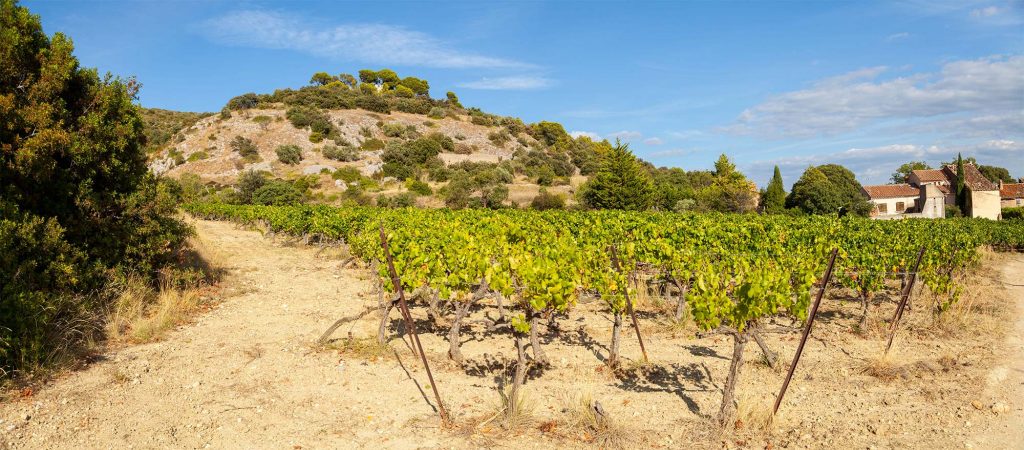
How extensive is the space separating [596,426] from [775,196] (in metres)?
58.3

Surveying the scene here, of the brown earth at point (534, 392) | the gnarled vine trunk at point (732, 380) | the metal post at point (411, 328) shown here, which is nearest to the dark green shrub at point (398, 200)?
the brown earth at point (534, 392)

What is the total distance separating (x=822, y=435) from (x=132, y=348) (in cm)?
893

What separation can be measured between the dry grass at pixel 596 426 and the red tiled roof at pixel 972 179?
66044 millimetres

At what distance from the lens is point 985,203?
177 feet

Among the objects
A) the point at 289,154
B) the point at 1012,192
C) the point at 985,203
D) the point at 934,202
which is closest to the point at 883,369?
the point at 289,154

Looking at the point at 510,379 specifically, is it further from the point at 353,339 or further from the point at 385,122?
the point at 385,122

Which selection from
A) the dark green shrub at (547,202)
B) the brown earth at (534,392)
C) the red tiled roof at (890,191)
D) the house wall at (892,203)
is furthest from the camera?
the red tiled roof at (890,191)

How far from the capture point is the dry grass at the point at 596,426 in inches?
206

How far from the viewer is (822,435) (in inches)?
209

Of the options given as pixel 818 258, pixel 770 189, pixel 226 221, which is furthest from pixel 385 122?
pixel 818 258

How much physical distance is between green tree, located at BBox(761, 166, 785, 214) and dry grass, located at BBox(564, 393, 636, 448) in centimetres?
5386

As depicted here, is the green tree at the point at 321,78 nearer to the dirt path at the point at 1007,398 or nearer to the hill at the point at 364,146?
the hill at the point at 364,146

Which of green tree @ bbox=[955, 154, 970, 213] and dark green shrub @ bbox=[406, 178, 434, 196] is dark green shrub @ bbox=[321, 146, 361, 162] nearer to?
dark green shrub @ bbox=[406, 178, 434, 196]

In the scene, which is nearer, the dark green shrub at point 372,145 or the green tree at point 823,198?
the green tree at point 823,198
